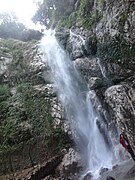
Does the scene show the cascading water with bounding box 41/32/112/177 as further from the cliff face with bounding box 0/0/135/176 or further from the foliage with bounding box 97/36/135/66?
the foliage with bounding box 97/36/135/66

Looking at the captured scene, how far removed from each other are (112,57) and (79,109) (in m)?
3.47

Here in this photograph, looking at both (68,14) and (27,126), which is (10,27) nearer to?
(68,14)

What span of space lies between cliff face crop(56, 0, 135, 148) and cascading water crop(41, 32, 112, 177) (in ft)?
2.39

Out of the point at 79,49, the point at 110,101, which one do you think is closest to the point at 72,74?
the point at 79,49

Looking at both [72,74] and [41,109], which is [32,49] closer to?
[72,74]

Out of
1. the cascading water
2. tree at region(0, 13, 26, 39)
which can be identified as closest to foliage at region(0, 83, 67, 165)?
the cascading water

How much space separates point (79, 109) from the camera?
16.3m

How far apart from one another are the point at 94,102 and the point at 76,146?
2.54m

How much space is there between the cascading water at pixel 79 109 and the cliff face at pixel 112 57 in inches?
28.7

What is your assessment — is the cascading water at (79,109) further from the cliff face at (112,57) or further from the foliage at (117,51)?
the foliage at (117,51)

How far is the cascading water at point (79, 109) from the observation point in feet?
45.1

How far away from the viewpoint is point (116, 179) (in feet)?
31.2

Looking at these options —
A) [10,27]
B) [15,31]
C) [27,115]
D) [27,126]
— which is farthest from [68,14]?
[27,126]

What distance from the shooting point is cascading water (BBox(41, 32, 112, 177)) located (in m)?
13.8
